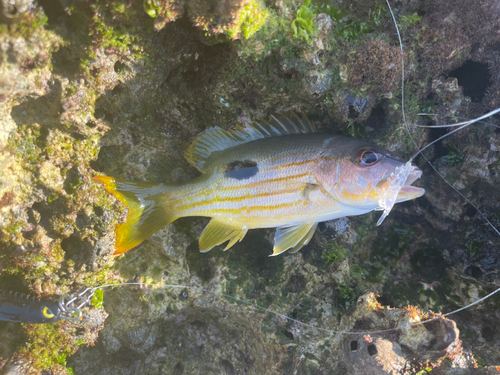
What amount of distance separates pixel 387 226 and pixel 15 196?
11.4 feet

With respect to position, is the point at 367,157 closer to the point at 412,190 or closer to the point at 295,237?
the point at 412,190

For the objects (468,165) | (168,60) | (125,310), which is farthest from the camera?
(125,310)

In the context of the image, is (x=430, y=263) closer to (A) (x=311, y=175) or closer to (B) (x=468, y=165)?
(B) (x=468, y=165)

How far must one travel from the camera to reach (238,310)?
2.88 meters

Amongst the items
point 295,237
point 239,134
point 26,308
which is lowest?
point 295,237

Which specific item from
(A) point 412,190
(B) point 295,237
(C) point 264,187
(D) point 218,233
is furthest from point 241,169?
(A) point 412,190

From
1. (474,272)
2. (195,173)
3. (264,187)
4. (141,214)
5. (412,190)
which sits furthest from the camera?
(195,173)

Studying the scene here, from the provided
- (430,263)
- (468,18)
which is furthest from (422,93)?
(430,263)

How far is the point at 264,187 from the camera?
8.42 ft

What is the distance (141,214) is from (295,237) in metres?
1.39

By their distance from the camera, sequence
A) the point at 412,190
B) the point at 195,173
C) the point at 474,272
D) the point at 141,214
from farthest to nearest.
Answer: the point at 195,173, the point at 474,272, the point at 141,214, the point at 412,190

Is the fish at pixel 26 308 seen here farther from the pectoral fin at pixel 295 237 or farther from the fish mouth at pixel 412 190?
the fish mouth at pixel 412 190

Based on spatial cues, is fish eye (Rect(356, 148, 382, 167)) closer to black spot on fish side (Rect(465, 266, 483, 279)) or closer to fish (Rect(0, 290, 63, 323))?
black spot on fish side (Rect(465, 266, 483, 279))

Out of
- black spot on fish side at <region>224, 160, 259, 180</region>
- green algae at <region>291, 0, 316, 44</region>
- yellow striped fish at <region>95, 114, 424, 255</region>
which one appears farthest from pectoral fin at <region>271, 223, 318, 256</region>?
green algae at <region>291, 0, 316, 44</region>
